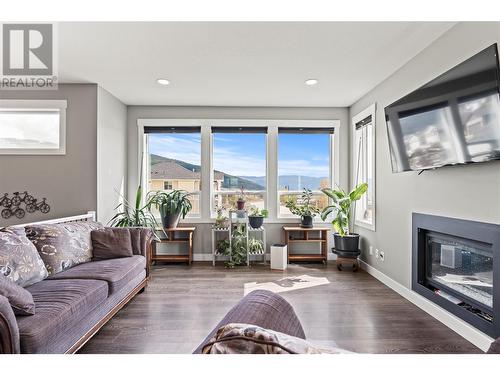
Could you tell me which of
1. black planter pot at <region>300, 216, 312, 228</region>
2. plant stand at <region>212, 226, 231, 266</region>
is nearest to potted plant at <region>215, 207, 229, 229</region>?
plant stand at <region>212, 226, 231, 266</region>

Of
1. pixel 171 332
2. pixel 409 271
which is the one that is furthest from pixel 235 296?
pixel 409 271

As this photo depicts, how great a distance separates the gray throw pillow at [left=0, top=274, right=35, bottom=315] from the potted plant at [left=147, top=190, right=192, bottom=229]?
2.81 m

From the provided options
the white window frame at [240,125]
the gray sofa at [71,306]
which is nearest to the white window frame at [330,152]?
the white window frame at [240,125]

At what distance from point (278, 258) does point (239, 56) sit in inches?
109

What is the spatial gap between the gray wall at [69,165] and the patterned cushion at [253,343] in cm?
379

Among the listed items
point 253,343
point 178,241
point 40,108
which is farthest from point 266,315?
point 40,108

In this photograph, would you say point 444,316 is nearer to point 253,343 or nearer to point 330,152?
point 253,343

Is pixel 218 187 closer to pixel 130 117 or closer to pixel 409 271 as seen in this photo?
pixel 130 117

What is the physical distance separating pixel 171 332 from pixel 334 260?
323 cm

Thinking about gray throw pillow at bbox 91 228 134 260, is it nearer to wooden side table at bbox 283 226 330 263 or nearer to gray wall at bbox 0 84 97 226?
gray wall at bbox 0 84 97 226

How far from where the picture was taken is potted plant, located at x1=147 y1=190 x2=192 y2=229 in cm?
457

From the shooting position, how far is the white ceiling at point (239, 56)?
8.45 ft

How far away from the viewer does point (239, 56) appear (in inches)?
122
